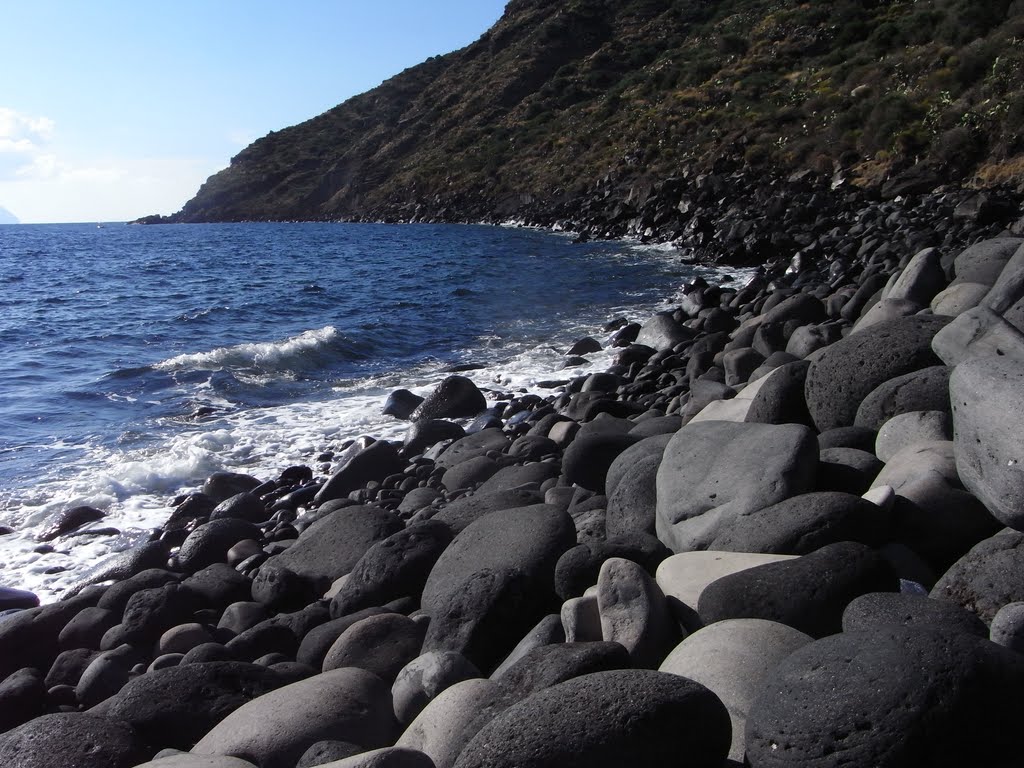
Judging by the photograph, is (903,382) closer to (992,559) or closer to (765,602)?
(992,559)

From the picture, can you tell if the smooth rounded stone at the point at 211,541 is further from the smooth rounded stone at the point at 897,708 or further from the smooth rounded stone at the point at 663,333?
the smooth rounded stone at the point at 663,333

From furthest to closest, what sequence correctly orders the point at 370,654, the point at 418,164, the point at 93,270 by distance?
the point at 418,164 < the point at 93,270 < the point at 370,654

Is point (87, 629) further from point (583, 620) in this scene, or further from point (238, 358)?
point (238, 358)

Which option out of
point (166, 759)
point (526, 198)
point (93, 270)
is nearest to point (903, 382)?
point (166, 759)

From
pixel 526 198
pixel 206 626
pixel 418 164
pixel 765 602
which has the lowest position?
pixel 206 626

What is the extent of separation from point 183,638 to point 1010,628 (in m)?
4.57

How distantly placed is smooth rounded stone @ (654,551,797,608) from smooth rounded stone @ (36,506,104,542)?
6.15 meters

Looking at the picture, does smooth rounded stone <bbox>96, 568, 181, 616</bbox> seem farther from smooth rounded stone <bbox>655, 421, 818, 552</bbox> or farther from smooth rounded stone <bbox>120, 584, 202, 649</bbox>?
smooth rounded stone <bbox>655, 421, 818, 552</bbox>

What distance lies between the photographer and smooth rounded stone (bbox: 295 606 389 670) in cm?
475

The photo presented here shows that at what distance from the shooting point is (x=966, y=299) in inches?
265

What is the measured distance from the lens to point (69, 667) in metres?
5.35

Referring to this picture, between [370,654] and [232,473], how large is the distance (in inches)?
202

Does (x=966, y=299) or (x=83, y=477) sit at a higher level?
(x=966, y=299)

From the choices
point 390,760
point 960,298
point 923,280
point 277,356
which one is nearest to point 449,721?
point 390,760
